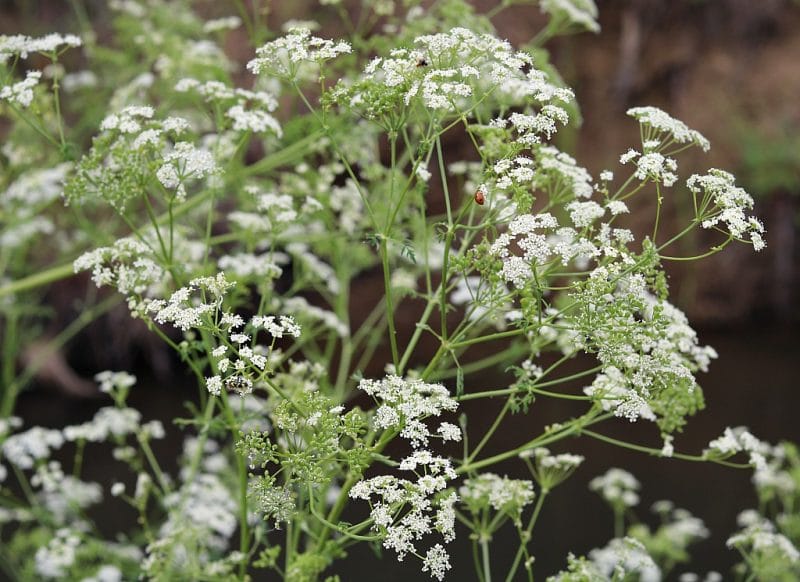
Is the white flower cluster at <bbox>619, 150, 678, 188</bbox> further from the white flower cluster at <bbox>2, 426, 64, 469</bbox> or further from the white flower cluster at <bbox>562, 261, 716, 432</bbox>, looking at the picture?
the white flower cluster at <bbox>2, 426, 64, 469</bbox>

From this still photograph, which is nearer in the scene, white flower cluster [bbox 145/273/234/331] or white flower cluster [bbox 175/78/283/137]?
white flower cluster [bbox 145/273/234/331]

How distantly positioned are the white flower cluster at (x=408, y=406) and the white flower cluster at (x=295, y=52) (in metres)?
1.00

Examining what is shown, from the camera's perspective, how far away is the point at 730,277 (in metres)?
14.0

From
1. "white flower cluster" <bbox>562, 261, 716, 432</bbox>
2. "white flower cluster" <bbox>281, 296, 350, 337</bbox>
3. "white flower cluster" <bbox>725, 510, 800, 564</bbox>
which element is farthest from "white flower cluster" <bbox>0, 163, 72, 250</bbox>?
"white flower cluster" <bbox>725, 510, 800, 564</bbox>

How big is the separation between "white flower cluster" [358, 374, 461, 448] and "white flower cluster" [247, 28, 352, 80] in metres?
1.00

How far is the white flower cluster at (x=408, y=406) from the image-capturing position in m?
2.59

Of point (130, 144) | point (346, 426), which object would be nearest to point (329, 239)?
point (130, 144)

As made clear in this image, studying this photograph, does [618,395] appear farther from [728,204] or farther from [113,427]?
[113,427]

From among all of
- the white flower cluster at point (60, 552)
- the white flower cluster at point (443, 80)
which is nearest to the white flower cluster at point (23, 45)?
the white flower cluster at point (443, 80)

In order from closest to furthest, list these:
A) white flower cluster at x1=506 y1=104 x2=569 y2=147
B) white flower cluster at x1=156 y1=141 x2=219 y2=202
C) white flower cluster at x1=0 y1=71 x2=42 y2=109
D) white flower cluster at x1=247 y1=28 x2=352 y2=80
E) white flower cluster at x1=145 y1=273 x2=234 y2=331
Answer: white flower cluster at x1=145 y1=273 x2=234 y2=331 → white flower cluster at x1=506 y1=104 x2=569 y2=147 → white flower cluster at x1=247 y1=28 x2=352 y2=80 → white flower cluster at x1=156 y1=141 x2=219 y2=202 → white flower cluster at x1=0 y1=71 x2=42 y2=109

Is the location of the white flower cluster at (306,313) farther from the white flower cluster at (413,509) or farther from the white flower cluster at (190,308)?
the white flower cluster at (413,509)

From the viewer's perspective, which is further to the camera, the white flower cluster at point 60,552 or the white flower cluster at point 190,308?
the white flower cluster at point 60,552

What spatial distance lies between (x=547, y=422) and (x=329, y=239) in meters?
6.10

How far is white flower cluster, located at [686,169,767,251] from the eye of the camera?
2721 millimetres
